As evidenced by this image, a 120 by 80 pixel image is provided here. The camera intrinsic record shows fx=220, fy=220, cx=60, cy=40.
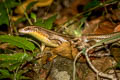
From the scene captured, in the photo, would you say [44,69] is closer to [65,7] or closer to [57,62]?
[57,62]

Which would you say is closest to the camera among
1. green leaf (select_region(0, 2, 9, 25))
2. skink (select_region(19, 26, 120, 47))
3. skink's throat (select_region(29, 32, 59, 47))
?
skink (select_region(19, 26, 120, 47))

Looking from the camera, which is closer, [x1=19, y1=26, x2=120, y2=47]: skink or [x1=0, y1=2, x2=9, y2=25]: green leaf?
[x1=19, y1=26, x2=120, y2=47]: skink

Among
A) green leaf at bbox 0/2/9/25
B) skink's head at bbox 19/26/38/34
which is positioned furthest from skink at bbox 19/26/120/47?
green leaf at bbox 0/2/9/25

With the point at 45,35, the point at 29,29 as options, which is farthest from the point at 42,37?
the point at 29,29

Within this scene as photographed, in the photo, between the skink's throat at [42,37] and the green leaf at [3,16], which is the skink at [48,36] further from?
the green leaf at [3,16]

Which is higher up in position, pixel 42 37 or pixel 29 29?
pixel 29 29

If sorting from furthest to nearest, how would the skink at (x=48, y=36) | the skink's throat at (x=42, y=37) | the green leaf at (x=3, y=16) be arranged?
the green leaf at (x=3, y=16) → the skink's throat at (x=42, y=37) → the skink at (x=48, y=36)

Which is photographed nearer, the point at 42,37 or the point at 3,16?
the point at 42,37

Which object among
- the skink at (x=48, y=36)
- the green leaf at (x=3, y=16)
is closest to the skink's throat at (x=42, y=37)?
the skink at (x=48, y=36)

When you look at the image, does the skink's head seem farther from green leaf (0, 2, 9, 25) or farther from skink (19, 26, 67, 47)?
green leaf (0, 2, 9, 25)

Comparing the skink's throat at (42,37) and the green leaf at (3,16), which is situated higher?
the green leaf at (3,16)

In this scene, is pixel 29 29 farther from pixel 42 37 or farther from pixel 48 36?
pixel 48 36

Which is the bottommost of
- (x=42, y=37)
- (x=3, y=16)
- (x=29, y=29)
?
(x=42, y=37)
